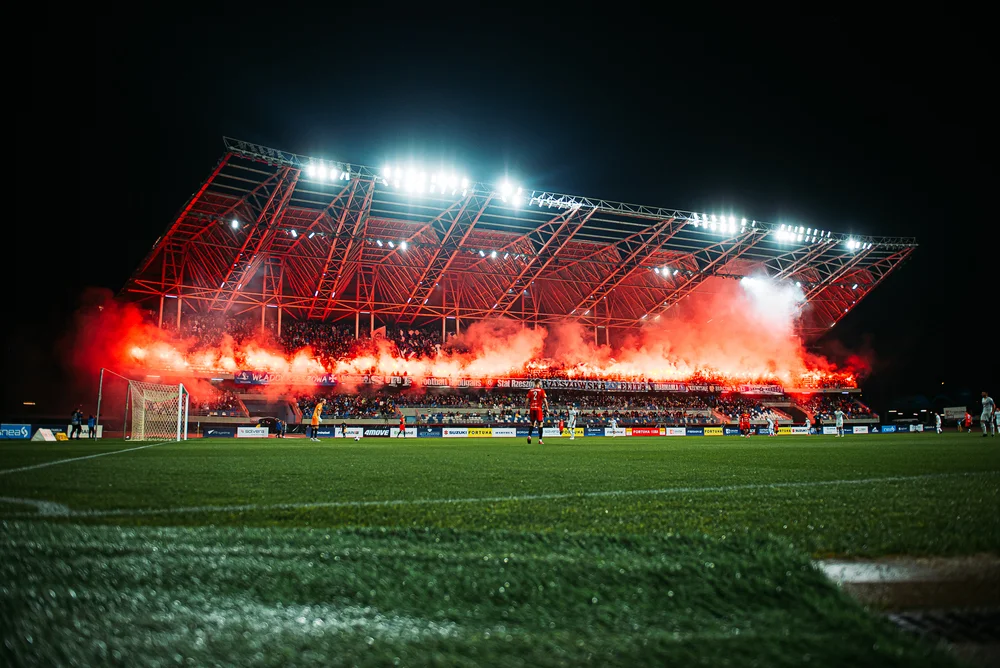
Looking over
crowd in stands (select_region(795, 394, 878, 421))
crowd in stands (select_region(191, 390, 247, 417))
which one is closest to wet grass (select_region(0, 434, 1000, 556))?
crowd in stands (select_region(191, 390, 247, 417))

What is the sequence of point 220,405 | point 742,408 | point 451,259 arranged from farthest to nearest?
point 742,408
point 451,259
point 220,405

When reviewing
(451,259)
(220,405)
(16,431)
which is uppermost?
(451,259)

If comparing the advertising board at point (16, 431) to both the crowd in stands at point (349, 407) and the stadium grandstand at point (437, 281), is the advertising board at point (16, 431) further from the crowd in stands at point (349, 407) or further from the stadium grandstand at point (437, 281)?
the crowd in stands at point (349, 407)

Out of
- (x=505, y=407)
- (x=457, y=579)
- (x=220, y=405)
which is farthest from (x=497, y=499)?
(x=505, y=407)

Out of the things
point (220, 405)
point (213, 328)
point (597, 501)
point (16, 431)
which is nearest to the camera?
point (597, 501)

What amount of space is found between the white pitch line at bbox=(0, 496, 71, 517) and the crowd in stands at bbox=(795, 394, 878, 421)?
49643 millimetres

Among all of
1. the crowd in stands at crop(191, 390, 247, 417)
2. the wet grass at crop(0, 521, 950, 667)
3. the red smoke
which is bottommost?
the wet grass at crop(0, 521, 950, 667)

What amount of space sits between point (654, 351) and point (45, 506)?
4653cm

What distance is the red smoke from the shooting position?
1588 inches

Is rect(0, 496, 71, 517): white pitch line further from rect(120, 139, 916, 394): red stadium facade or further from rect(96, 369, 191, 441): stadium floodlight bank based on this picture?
rect(120, 139, 916, 394): red stadium facade

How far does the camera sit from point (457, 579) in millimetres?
1647

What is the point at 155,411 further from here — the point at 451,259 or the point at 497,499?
the point at 497,499

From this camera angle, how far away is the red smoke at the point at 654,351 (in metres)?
40.3

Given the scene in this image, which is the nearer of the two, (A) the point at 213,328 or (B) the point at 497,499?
(B) the point at 497,499
